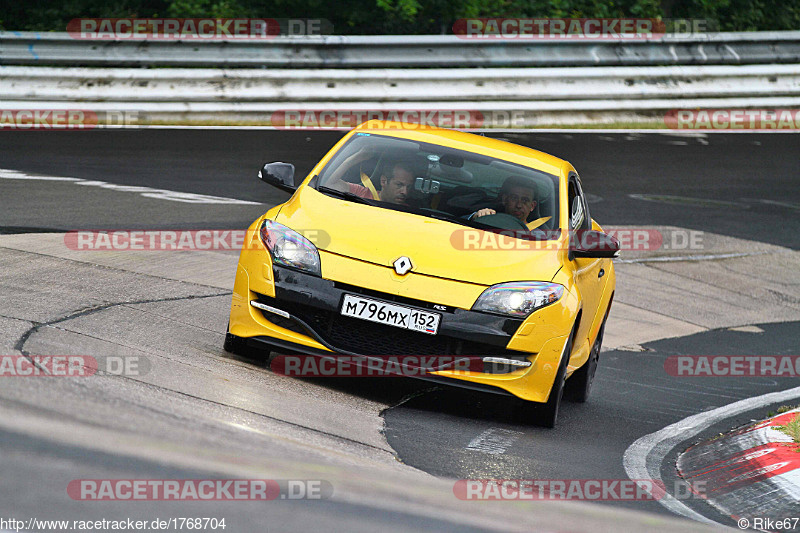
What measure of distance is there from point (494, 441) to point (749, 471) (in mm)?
1350

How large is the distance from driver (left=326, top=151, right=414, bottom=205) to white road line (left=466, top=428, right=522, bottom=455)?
159 cm

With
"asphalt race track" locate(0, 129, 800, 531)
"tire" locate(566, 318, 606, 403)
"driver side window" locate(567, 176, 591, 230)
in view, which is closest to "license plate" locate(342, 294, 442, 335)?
"asphalt race track" locate(0, 129, 800, 531)

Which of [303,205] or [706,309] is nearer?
[303,205]

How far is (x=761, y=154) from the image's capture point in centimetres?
1869

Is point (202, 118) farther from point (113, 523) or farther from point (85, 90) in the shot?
point (113, 523)

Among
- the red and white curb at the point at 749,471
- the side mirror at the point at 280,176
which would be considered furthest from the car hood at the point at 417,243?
the red and white curb at the point at 749,471

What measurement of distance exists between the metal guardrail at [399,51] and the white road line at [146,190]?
452cm

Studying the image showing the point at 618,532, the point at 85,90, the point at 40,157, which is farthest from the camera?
the point at 85,90

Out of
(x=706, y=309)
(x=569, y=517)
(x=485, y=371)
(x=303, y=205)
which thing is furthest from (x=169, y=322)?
(x=706, y=309)

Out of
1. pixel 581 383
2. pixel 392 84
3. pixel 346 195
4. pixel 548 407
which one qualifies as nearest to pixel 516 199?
pixel 346 195

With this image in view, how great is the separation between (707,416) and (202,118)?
1062 centimetres

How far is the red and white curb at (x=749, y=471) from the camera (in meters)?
5.56

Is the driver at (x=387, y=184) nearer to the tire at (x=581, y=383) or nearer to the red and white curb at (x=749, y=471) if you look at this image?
the tire at (x=581, y=383)

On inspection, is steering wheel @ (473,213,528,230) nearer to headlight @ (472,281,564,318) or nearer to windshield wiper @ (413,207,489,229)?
windshield wiper @ (413,207,489,229)
